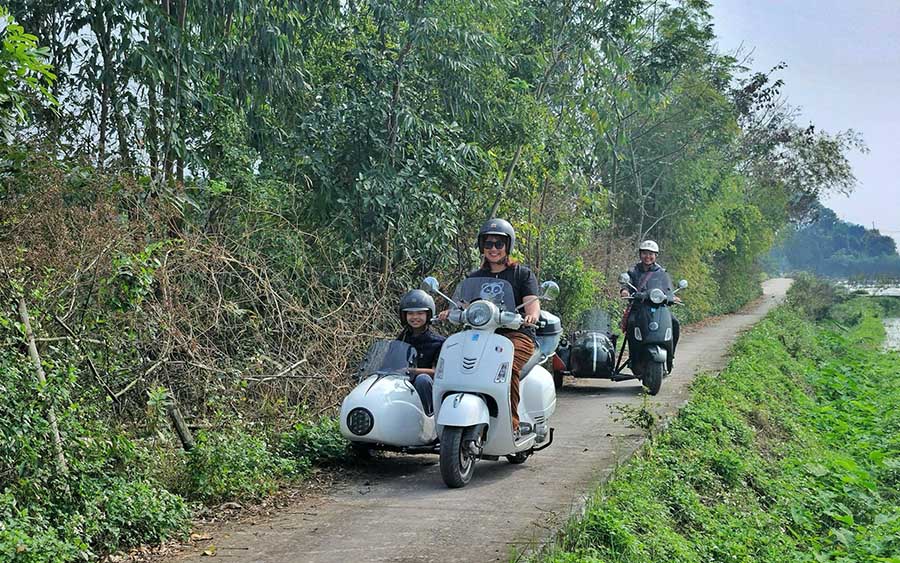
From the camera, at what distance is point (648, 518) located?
22.9ft

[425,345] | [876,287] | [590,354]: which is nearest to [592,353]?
[590,354]

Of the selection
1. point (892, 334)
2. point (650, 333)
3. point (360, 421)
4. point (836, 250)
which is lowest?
point (892, 334)

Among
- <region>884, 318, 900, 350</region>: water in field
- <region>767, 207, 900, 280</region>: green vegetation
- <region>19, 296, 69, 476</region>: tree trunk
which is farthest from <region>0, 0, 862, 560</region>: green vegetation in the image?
<region>767, 207, 900, 280</region>: green vegetation

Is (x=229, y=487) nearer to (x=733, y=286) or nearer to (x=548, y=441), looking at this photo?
(x=548, y=441)

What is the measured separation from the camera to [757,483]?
9.91 metres

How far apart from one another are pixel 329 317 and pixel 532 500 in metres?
3.64

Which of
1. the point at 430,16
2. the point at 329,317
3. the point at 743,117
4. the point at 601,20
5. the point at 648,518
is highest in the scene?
the point at 743,117

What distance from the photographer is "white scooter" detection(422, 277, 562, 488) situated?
24.6 ft

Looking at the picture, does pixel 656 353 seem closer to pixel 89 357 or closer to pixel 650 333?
pixel 650 333

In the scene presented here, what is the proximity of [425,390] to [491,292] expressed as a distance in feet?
3.26

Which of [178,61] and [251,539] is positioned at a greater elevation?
[178,61]

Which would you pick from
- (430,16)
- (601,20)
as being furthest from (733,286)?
(430,16)

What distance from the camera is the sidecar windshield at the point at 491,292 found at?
27.0ft

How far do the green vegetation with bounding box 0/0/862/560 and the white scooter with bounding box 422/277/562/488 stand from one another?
1.29 metres
